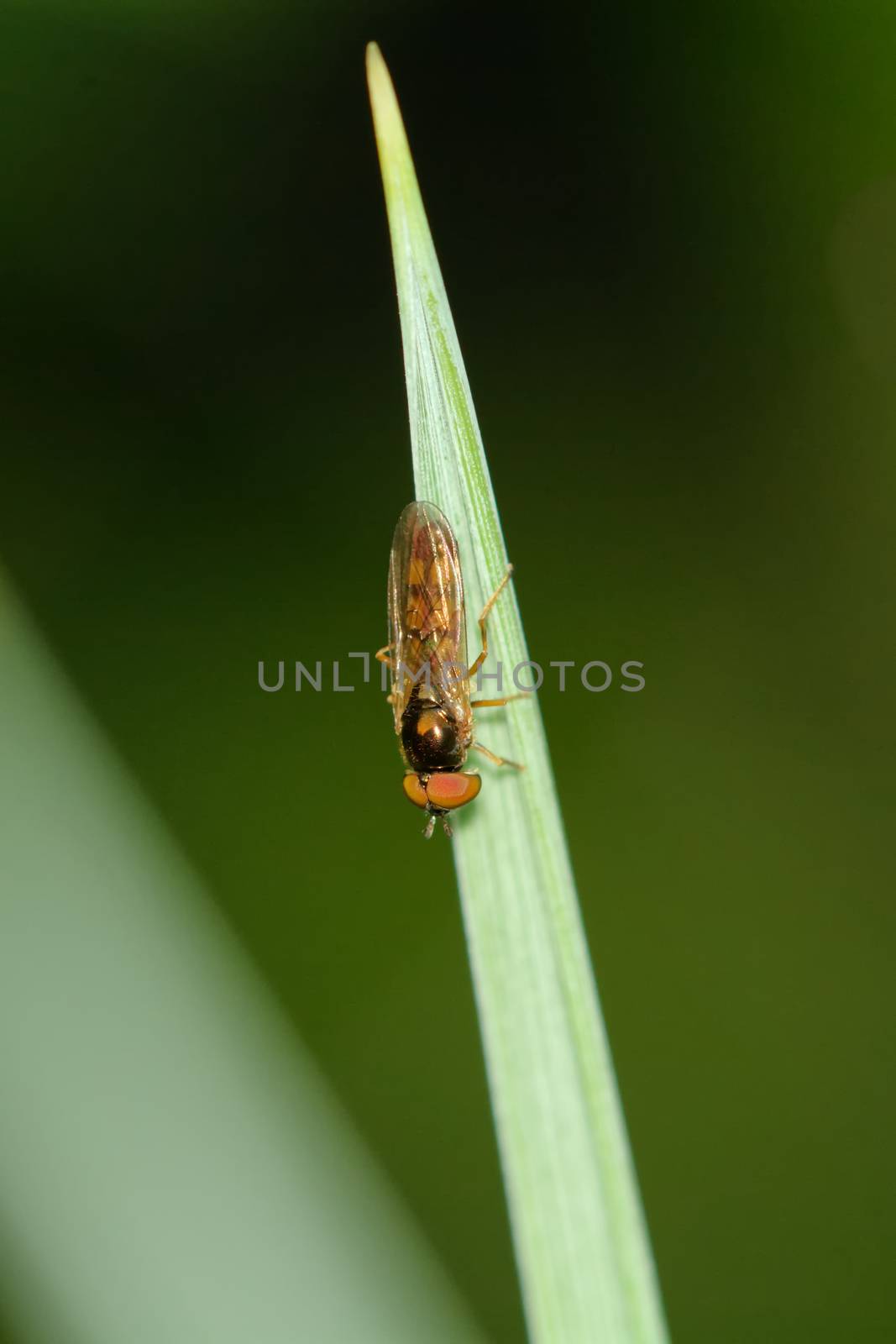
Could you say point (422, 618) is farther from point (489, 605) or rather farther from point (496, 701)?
point (489, 605)

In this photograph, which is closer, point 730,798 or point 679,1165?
point 679,1165

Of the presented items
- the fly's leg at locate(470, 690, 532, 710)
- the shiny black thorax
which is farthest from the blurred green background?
the fly's leg at locate(470, 690, 532, 710)

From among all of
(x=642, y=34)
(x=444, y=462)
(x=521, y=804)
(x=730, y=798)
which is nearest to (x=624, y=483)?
(x=730, y=798)

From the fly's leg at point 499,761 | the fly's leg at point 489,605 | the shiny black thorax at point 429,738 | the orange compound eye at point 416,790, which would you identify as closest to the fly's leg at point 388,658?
the shiny black thorax at point 429,738

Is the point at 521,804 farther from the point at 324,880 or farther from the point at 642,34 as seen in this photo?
the point at 642,34

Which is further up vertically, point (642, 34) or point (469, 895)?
point (642, 34)

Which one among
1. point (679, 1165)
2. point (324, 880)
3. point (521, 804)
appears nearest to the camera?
point (521, 804)

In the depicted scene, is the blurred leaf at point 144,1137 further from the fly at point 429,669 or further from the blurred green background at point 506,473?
the blurred green background at point 506,473

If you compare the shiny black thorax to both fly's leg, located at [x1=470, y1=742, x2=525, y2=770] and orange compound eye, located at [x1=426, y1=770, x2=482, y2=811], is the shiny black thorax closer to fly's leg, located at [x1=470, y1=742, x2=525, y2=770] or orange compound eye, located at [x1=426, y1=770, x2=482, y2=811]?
orange compound eye, located at [x1=426, y1=770, x2=482, y2=811]
